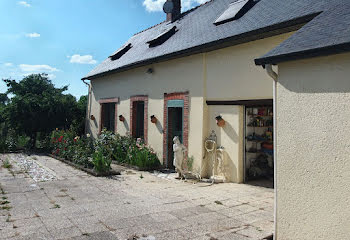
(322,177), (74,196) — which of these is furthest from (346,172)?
(74,196)

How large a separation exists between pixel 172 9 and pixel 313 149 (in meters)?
11.3

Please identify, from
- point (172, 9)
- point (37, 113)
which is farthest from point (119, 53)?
point (37, 113)

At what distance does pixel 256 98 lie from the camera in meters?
6.44

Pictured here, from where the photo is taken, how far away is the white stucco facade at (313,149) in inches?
122

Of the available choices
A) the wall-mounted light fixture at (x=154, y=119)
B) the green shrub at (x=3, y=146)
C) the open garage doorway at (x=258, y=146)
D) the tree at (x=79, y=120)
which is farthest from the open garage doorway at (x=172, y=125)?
the green shrub at (x=3, y=146)

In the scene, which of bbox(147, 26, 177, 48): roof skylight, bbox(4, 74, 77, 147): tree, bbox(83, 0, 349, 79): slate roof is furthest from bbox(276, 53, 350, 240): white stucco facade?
bbox(4, 74, 77, 147): tree

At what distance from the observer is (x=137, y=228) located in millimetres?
4027

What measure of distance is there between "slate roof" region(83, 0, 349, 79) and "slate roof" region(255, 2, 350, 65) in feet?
2.70

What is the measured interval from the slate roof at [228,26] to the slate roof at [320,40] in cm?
82

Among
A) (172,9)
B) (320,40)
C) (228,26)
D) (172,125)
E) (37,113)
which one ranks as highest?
(172,9)

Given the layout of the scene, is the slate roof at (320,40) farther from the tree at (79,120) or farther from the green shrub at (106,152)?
the tree at (79,120)

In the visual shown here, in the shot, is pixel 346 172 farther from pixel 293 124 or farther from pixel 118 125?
pixel 118 125

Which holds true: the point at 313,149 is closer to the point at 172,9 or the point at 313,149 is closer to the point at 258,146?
the point at 258,146

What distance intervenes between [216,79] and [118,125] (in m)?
6.02
